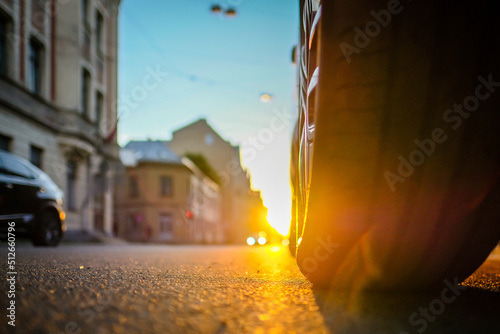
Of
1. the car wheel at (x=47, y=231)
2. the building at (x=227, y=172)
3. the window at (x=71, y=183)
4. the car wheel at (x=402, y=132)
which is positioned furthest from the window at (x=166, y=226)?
the car wheel at (x=402, y=132)

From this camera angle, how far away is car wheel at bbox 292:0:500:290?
223cm

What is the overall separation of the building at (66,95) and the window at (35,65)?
0.11ft

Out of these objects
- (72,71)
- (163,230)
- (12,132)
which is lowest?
(163,230)

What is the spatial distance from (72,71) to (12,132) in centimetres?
531

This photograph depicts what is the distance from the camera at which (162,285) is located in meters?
2.78

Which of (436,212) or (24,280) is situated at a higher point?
(436,212)

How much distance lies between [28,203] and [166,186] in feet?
115

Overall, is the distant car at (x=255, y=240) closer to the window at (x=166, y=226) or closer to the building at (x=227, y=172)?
the window at (x=166, y=226)

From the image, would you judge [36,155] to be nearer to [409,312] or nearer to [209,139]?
[409,312]

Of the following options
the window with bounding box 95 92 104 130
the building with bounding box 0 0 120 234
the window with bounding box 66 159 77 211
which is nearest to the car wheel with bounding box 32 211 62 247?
the building with bounding box 0 0 120 234

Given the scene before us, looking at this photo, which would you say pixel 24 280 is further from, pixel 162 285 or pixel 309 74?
pixel 309 74

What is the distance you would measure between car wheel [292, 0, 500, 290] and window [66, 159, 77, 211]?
1869 cm

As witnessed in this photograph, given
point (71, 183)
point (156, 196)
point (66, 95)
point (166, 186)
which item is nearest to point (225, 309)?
point (66, 95)

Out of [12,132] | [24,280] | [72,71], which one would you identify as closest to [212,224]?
[72,71]
